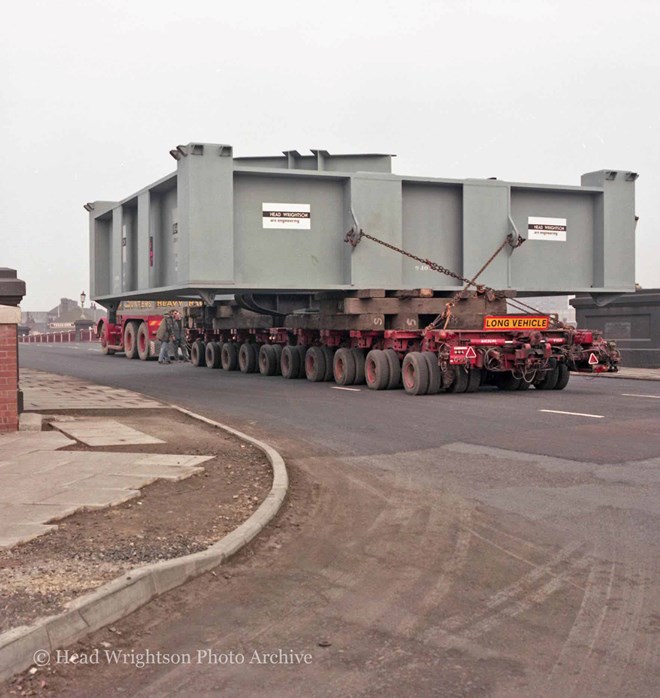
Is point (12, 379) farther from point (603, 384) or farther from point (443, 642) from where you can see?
point (603, 384)

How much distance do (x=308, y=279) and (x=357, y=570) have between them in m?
12.4

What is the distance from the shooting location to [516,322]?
56.0ft

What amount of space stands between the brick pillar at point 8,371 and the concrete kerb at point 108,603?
5260 millimetres

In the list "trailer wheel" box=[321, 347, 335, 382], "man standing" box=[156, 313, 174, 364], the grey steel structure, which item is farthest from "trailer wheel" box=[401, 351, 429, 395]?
"man standing" box=[156, 313, 174, 364]

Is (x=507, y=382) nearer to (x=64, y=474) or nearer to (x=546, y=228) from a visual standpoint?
(x=546, y=228)

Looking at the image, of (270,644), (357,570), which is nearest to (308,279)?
(357,570)

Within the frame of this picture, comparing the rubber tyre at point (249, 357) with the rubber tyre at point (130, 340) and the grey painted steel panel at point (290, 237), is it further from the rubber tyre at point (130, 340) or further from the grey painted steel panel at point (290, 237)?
the rubber tyre at point (130, 340)

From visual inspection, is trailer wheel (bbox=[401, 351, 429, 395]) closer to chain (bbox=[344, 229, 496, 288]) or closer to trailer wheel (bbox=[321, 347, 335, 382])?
chain (bbox=[344, 229, 496, 288])

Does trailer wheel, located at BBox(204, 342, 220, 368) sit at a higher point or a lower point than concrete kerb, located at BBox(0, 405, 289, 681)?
higher

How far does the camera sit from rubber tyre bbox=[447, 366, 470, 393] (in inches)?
668

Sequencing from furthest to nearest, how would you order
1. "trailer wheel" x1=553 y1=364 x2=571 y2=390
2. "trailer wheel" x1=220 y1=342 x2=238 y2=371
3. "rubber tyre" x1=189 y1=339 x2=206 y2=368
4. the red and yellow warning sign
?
"rubber tyre" x1=189 y1=339 x2=206 y2=368, "trailer wheel" x1=220 y1=342 x2=238 y2=371, "trailer wheel" x1=553 y1=364 x2=571 y2=390, the red and yellow warning sign

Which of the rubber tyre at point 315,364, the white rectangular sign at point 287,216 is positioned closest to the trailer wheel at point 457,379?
the white rectangular sign at point 287,216

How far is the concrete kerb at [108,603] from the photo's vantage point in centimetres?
396

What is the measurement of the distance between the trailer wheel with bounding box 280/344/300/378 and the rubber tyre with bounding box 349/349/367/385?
114 inches
